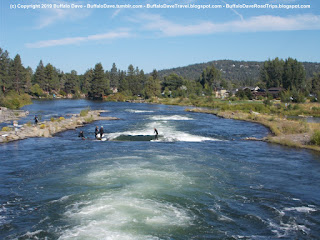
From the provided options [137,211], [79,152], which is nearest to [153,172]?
[137,211]

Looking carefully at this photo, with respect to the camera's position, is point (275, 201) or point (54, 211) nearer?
point (54, 211)

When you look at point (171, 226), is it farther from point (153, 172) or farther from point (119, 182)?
point (153, 172)

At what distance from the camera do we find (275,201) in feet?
51.6

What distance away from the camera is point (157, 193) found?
16188mm

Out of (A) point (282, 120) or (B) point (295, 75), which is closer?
(A) point (282, 120)

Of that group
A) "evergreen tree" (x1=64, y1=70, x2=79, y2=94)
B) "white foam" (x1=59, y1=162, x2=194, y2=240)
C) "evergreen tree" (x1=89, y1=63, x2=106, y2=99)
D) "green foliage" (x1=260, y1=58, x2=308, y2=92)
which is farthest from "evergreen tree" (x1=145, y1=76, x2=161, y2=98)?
"white foam" (x1=59, y1=162, x2=194, y2=240)

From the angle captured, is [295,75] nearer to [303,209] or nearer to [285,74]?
[285,74]

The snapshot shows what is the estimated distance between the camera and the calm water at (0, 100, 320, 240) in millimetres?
12430

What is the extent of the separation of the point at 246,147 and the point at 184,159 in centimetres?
905

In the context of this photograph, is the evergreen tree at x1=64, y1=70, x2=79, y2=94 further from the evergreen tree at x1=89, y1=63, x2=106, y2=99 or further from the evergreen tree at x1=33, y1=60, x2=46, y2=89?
the evergreen tree at x1=89, y1=63, x2=106, y2=99

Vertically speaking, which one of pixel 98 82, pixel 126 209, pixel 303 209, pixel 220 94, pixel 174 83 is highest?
pixel 98 82

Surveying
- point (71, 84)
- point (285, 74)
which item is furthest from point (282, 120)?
point (71, 84)

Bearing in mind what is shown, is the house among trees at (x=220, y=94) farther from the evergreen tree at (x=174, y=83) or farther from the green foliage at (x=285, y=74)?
the evergreen tree at (x=174, y=83)

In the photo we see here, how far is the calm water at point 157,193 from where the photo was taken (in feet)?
40.8
